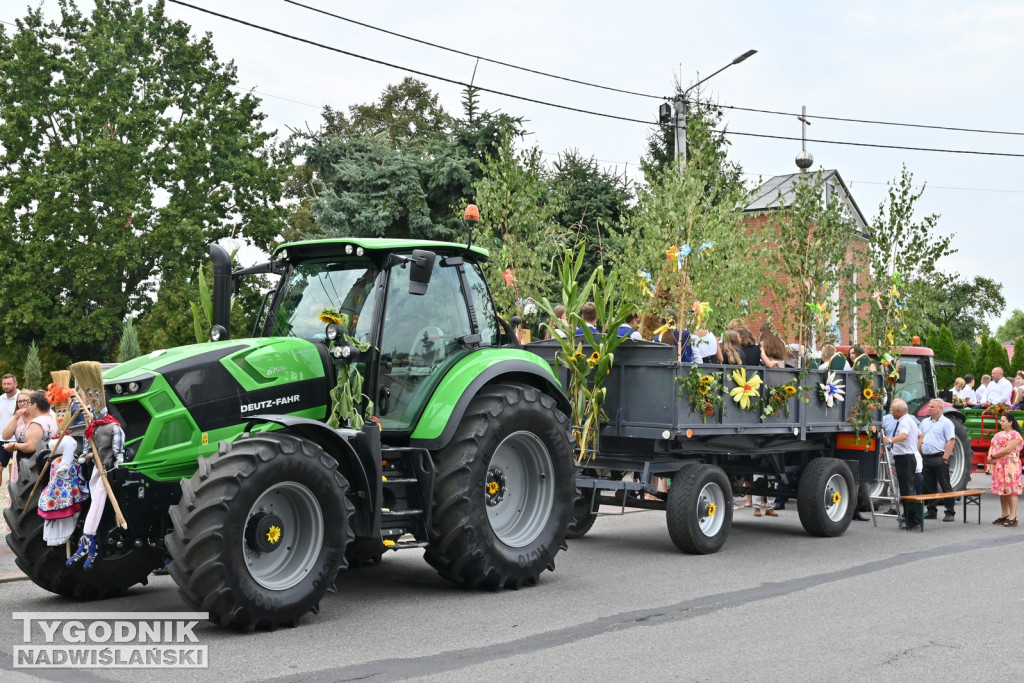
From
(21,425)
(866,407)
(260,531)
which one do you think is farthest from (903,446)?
(21,425)

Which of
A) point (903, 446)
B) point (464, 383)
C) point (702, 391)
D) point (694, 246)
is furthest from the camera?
point (903, 446)

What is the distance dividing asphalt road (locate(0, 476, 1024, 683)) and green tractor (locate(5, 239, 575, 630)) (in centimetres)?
35

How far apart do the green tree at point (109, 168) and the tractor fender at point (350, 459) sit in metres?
27.5

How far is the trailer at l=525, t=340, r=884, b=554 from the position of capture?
33.3 feet

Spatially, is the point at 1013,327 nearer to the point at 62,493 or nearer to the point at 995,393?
the point at 995,393

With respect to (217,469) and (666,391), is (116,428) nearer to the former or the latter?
(217,469)

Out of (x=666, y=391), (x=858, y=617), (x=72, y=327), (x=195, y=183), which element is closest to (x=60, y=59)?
(x=195, y=183)

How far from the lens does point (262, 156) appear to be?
36.0 meters

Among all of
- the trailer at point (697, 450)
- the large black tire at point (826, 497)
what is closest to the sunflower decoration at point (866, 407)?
the trailer at point (697, 450)

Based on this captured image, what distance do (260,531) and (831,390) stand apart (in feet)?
24.4

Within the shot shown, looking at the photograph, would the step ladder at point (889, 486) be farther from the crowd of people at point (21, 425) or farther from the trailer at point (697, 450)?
the crowd of people at point (21, 425)

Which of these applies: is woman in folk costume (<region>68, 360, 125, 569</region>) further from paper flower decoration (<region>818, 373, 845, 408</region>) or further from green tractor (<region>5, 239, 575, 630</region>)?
paper flower decoration (<region>818, 373, 845, 408</region>)

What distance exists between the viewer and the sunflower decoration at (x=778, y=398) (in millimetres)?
11102

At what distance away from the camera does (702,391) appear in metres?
10.2
